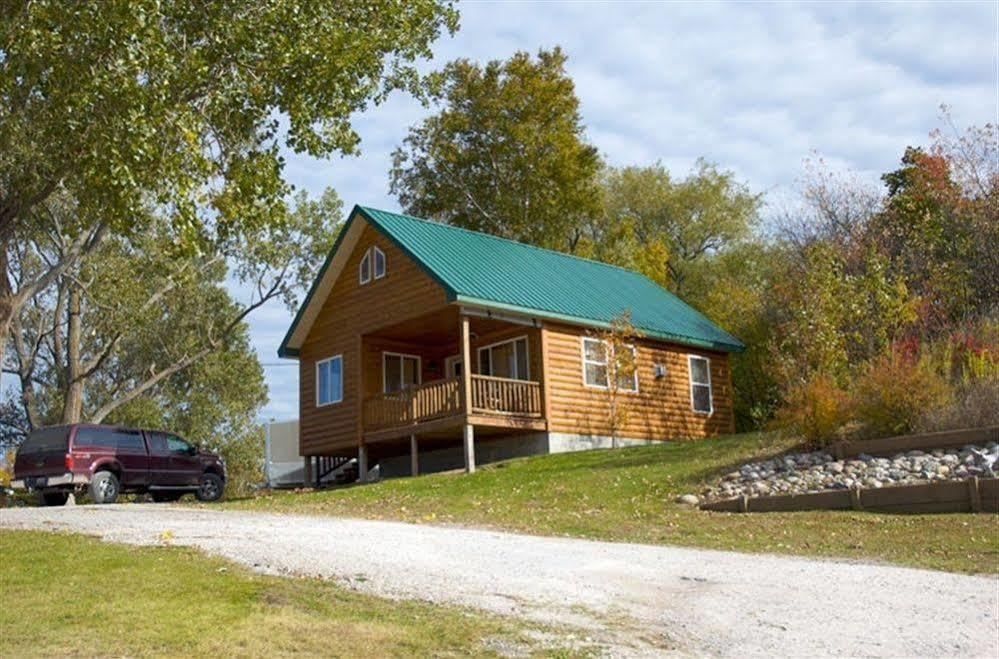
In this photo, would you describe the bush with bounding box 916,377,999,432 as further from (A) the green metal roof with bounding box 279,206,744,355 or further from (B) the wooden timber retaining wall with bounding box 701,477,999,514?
(A) the green metal roof with bounding box 279,206,744,355

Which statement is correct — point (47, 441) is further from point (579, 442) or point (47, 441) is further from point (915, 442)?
point (915, 442)

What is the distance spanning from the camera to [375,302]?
28.4 meters

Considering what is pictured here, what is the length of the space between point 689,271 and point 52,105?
3841 cm

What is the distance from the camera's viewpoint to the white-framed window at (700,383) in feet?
103

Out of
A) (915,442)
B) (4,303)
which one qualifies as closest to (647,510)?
(915,442)

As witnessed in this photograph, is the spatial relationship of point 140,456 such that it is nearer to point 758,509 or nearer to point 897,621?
point 758,509

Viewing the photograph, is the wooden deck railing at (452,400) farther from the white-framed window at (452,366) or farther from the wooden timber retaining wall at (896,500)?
the wooden timber retaining wall at (896,500)

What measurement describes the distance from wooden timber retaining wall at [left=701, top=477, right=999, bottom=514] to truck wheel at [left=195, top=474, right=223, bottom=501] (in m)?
13.4

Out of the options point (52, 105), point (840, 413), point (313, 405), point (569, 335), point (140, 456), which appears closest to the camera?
point (52, 105)

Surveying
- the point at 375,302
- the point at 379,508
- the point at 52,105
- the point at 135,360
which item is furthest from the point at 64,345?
the point at 52,105

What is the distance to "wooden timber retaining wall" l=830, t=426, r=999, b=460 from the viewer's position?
1769 centimetres

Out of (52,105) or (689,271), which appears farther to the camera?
(689,271)

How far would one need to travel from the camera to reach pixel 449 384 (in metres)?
26.1

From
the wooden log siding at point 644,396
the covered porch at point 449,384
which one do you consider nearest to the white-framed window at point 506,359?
the covered porch at point 449,384
